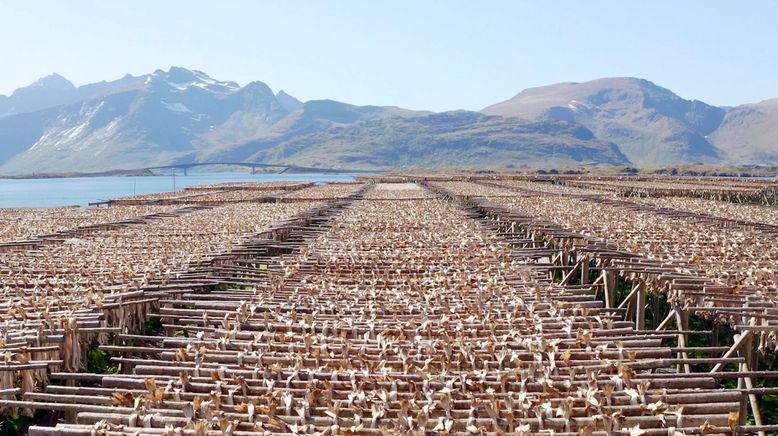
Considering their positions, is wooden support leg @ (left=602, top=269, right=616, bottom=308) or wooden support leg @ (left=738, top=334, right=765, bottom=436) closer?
wooden support leg @ (left=738, top=334, right=765, bottom=436)

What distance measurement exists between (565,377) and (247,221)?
21035mm

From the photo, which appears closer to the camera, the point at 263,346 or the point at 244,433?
the point at 244,433

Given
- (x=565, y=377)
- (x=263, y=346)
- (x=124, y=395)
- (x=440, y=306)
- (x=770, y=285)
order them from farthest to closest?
1. (x=770, y=285)
2. (x=440, y=306)
3. (x=263, y=346)
4. (x=565, y=377)
5. (x=124, y=395)

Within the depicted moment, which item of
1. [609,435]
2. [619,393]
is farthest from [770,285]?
[609,435]

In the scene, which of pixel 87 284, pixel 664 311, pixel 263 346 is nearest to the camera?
pixel 263 346

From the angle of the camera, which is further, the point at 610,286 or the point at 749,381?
the point at 610,286

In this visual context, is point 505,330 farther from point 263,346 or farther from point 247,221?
point 247,221

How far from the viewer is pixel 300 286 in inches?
482

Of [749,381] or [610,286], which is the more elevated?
[610,286]

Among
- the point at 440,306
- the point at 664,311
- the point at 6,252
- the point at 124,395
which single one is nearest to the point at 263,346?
the point at 124,395

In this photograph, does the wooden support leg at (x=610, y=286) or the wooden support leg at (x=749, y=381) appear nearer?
the wooden support leg at (x=749, y=381)

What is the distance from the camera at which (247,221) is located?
27.2 metres

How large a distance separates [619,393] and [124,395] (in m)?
4.96

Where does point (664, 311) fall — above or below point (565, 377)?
below
